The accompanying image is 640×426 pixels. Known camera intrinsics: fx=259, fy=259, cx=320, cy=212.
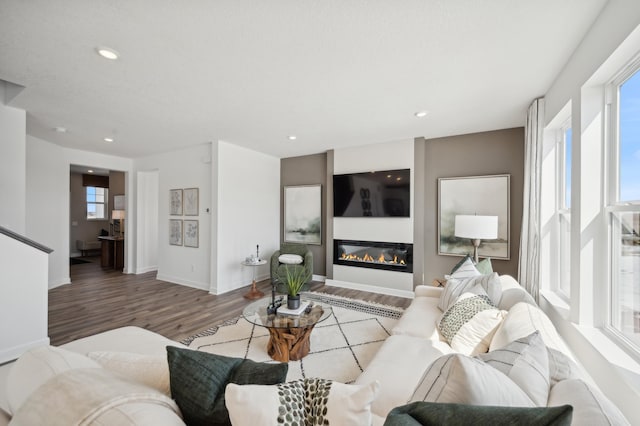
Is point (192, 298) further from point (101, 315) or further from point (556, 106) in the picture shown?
point (556, 106)

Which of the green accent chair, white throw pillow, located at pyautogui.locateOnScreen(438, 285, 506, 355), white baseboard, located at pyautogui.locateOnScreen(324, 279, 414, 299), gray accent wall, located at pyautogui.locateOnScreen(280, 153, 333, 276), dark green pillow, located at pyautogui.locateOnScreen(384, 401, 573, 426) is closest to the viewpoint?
dark green pillow, located at pyautogui.locateOnScreen(384, 401, 573, 426)

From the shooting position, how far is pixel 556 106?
230 cm

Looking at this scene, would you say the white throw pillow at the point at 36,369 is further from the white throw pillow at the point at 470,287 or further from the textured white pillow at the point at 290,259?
the textured white pillow at the point at 290,259

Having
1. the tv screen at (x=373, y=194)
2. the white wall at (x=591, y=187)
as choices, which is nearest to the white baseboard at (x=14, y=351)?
the tv screen at (x=373, y=194)

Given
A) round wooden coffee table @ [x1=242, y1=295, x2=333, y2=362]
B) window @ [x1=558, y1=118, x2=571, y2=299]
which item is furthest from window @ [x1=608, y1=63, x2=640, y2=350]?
round wooden coffee table @ [x1=242, y1=295, x2=333, y2=362]

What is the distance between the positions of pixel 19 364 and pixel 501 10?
2.85 meters

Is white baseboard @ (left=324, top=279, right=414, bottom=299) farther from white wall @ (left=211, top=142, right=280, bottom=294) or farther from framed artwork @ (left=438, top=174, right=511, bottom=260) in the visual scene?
white wall @ (left=211, top=142, right=280, bottom=294)

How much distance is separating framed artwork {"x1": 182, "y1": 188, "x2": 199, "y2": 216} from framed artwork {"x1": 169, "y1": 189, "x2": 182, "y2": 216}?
0.14m

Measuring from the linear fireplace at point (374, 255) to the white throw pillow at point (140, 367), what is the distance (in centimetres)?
389

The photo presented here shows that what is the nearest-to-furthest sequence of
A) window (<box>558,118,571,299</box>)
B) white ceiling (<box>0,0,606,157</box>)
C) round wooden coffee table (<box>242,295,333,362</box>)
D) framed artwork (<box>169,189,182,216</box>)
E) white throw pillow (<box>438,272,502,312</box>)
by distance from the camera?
white ceiling (<box>0,0,606,157</box>)
white throw pillow (<box>438,272,502,312</box>)
round wooden coffee table (<box>242,295,333,362</box>)
window (<box>558,118,571,299</box>)
framed artwork (<box>169,189,182,216</box>)

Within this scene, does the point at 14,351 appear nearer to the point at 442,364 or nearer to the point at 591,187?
the point at 442,364

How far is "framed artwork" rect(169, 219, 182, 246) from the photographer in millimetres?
5043

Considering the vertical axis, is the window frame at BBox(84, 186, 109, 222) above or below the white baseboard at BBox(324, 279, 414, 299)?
above

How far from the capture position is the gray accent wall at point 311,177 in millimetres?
5238
